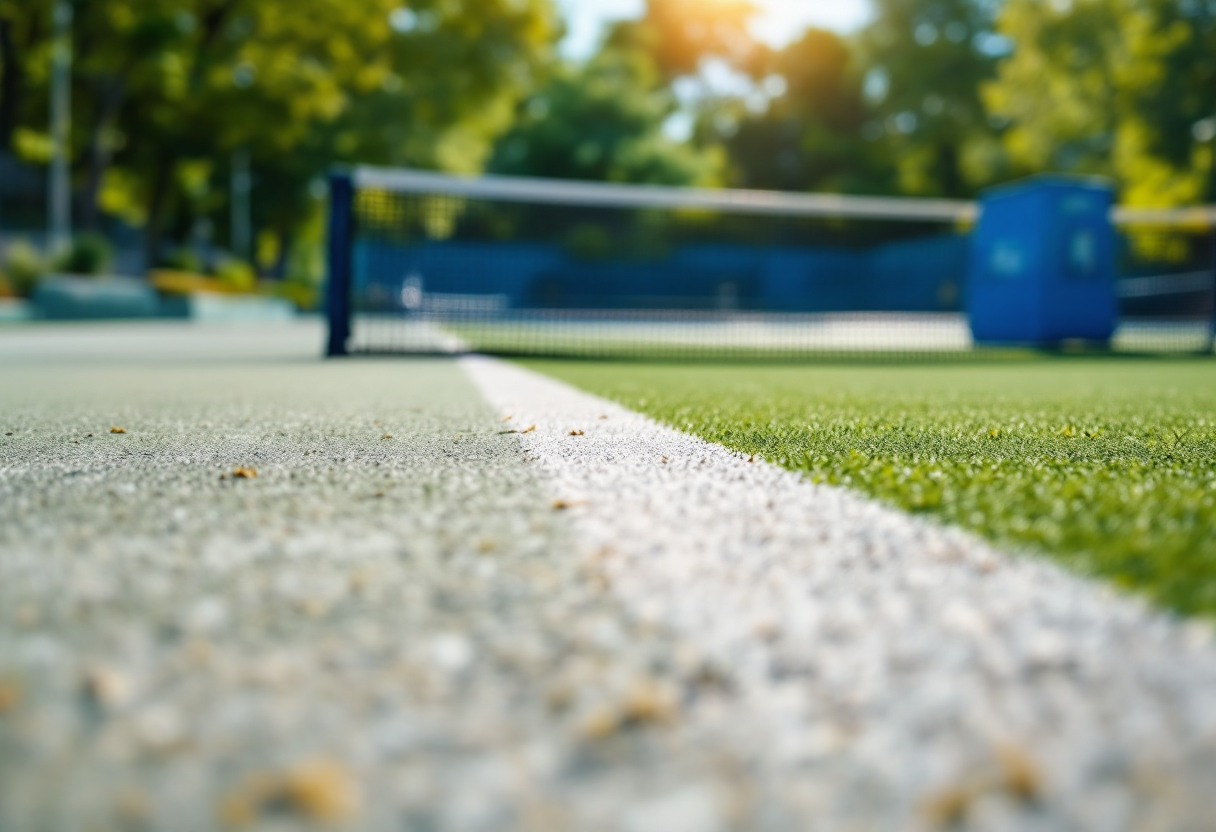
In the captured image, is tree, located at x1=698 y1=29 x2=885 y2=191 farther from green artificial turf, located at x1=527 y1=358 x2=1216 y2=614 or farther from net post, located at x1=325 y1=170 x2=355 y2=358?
green artificial turf, located at x1=527 y1=358 x2=1216 y2=614

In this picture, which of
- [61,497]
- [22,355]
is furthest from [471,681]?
[22,355]

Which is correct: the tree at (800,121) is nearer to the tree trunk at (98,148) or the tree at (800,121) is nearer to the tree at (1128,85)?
the tree at (1128,85)

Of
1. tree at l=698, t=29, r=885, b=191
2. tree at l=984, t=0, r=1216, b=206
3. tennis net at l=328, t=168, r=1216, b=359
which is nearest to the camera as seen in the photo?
tennis net at l=328, t=168, r=1216, b=359

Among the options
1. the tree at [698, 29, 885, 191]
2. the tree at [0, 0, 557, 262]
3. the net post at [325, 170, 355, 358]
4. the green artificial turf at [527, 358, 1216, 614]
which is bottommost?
the green artificial turf at [527, 358, 1216, 614]

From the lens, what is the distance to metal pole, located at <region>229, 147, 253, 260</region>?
38719mm

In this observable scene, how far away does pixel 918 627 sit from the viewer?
1447mm

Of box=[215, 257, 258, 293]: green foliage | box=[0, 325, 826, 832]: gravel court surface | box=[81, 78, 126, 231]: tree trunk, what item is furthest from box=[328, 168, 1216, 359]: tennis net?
box=[215, 257, 258, 293]: green foliage

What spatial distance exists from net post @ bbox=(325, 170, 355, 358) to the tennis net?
0.01 meters

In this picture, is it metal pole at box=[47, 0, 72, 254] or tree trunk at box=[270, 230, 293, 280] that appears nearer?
metal pole at box=[47, 0, 72, 254]

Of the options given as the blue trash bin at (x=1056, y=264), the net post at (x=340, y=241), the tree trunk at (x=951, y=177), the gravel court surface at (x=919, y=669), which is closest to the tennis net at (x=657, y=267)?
the net post at (x=340, y=241)

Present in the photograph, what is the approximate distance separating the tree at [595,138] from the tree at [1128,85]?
16.1 metres

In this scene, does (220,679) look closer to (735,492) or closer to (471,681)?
(471,681)

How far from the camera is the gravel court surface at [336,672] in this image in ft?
3.26

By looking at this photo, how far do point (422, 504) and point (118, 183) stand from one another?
4031 cm
